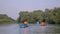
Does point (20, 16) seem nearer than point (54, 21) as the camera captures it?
Yes

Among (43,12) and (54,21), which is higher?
(43,12)

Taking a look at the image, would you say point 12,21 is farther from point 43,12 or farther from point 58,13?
point 58,13

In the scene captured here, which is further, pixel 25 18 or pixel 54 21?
pixel 54 21

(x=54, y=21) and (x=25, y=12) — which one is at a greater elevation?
(x=25, y=12)

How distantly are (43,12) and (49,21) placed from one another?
1500mm

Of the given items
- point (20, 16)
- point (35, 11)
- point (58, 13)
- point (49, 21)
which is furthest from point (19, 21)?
point (58, 13)

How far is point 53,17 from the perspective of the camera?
1427cm

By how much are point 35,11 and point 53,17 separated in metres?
2.53

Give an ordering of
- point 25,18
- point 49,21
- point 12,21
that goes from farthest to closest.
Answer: point 49,21
point 25,18
point 12,21

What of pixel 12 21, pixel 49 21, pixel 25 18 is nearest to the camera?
pixel 12 21

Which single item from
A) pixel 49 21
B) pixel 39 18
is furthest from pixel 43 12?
pixel 49 21

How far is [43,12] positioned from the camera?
1255 centimetres

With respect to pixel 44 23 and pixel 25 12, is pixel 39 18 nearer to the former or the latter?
pixel 44 23

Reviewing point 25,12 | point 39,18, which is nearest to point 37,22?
point 39,18
